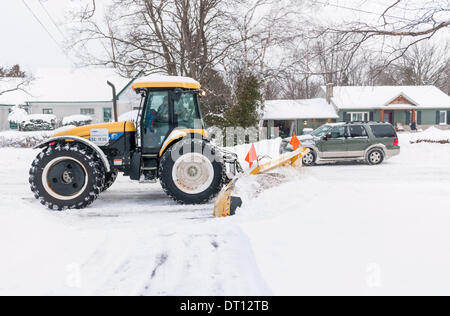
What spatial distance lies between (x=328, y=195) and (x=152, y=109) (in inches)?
141

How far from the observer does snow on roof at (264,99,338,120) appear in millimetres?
33531

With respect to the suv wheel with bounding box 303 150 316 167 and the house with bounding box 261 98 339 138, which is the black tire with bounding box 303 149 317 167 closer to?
the suv wheel with bounding box 303 150 316 167

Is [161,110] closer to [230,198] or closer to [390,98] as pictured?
[230,198]

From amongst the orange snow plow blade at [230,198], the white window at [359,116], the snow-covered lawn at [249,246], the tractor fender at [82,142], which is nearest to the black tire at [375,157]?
the snow-covered lawn at [249,246]

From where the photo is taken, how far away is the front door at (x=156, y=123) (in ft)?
22.3

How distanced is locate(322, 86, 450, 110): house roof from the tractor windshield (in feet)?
90.9

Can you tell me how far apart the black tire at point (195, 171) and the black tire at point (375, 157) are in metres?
8.69

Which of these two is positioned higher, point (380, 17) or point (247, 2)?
point (247, 2)

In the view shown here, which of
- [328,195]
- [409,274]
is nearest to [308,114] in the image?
[328,195]

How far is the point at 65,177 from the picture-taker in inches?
254

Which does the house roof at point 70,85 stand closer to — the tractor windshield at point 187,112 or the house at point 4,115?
the house at point 4,115

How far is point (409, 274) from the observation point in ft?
10.9

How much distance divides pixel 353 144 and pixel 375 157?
3.20 feet
